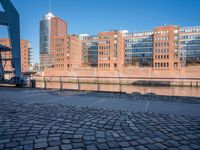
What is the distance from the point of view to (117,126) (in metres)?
4.59

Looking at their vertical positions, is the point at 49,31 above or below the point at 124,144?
above

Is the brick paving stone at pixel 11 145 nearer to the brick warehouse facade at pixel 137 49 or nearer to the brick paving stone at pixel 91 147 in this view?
the brick paving stone at pixel 91 147

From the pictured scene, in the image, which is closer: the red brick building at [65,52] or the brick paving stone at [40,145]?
the brick paving stone at [40,145]

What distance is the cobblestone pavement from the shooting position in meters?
3.42

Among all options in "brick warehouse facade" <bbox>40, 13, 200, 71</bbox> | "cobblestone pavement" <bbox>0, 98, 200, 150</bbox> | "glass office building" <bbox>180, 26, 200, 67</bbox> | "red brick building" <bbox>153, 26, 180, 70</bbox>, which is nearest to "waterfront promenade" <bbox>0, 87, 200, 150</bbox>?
"cobblestone pavement" <bbox>0, 98, 200, 150</bbox>

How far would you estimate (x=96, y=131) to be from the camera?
4.19m

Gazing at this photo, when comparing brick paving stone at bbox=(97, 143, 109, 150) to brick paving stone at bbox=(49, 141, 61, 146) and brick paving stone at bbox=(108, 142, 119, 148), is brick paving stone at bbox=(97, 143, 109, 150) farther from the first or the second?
brick paving stone at bbox=(49, 141, 61, 146)

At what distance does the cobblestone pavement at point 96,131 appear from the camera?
3.42 metres

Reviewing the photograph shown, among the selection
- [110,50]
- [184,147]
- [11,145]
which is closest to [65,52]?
[110,50]

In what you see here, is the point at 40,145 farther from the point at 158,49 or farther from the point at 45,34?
the point at 45,34

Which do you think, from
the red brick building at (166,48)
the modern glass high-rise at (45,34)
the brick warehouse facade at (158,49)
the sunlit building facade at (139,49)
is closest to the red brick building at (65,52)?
the brick warehouse facade at (158,49)

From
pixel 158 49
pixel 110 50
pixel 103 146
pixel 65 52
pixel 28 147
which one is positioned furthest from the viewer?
pixel 65 52

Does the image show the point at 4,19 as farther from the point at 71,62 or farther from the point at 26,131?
the point at 71,62

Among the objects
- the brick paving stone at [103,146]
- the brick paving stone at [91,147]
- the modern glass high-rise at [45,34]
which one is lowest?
the brick paving stone at [103,146]
